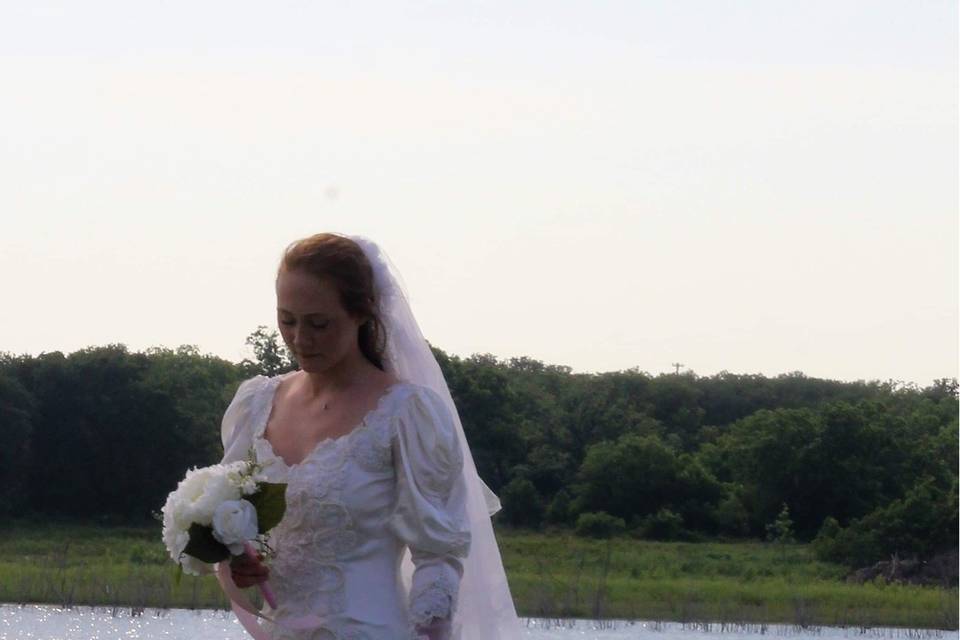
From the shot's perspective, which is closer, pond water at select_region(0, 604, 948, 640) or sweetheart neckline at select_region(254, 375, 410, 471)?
sweetheart neckline at select_region(254, 375, 410, 471)

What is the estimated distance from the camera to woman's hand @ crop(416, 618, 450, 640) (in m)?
3.80

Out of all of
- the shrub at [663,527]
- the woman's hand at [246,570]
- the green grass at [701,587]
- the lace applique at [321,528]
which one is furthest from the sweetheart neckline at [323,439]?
the shrub at [663,527]

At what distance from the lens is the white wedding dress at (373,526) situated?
12.6 ft

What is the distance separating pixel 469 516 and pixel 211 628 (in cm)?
1464

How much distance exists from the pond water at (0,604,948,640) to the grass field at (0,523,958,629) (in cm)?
54

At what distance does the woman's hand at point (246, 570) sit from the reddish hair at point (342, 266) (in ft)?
1.87

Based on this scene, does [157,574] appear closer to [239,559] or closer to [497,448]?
[497,448]

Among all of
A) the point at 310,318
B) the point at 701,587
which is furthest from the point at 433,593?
the point at 701,587

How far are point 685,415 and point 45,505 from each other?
17.9 metres

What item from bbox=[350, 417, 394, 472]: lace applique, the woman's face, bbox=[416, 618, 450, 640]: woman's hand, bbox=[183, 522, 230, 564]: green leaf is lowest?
bbox=[416, 618, 450, 640]: woman's hand

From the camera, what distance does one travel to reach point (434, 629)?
12.5 feet

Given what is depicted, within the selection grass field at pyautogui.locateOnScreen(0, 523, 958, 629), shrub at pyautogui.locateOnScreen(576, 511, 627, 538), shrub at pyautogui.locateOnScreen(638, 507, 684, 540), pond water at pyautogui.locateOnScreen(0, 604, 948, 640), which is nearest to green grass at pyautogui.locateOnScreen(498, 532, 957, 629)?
grass field at pyautogui.locateOnScreen(0, 523, 958, 629)

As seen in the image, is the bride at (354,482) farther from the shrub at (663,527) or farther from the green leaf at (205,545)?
the shrub at (663,527)

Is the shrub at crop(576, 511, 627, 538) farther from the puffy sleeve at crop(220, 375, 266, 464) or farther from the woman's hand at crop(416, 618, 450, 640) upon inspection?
the woman's hand at crop(416, 618, 450, 640)
